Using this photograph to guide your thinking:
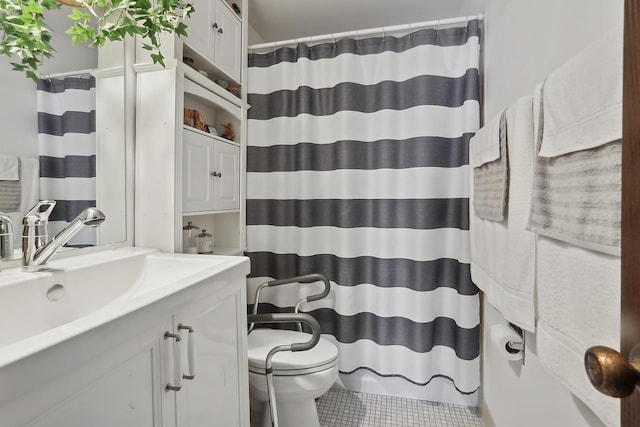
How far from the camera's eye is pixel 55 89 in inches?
41.7

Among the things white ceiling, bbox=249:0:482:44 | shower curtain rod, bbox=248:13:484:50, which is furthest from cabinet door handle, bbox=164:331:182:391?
white ceiling, bbox=249:0:482:44

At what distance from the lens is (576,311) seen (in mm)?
655

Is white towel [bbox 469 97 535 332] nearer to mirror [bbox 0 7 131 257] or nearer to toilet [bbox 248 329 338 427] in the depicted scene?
toilet [bbox 248 329 338 427]

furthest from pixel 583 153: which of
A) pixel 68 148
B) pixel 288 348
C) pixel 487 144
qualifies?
pixel 68 148

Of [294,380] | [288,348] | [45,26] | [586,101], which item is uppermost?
[45,26]

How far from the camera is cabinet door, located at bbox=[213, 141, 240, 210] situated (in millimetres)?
1644

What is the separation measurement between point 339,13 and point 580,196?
6.18 ft

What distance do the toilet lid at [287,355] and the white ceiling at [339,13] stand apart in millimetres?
1955

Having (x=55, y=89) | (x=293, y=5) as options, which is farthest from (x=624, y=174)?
(x=293, y=5)

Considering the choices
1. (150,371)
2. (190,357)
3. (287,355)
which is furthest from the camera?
(287,355)

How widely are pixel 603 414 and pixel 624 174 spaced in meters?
0.51

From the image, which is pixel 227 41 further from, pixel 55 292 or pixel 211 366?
pixel 211 366

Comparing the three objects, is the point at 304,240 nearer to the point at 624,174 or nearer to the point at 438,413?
the point at 438,413

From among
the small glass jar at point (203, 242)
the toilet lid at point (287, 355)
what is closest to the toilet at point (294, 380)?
the toilet lid at point (287, 355)
